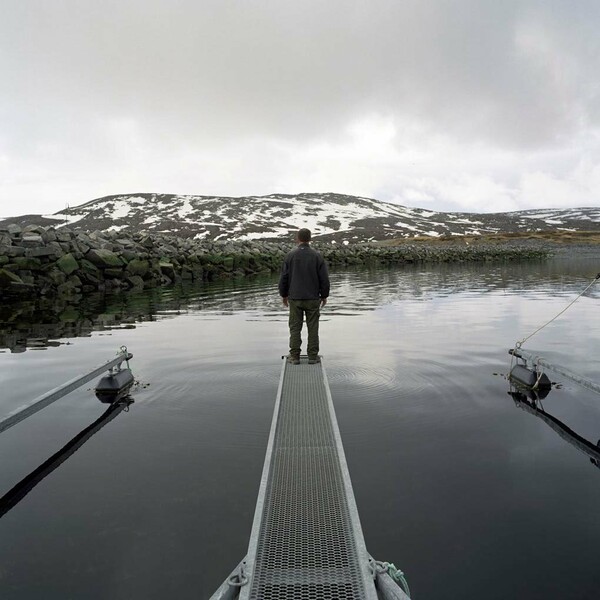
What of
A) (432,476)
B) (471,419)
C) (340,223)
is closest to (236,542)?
(432,476)

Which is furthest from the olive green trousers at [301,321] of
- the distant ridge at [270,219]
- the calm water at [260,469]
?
the distant ridge at [270,219]

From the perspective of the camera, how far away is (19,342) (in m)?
12.6

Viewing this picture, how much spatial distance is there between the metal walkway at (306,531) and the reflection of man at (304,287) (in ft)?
11.3

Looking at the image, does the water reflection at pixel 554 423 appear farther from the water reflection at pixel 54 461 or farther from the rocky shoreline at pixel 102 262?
the rocky shoreline at pixel 102 262

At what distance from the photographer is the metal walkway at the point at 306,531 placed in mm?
3070

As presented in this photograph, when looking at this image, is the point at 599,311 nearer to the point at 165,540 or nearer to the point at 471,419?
the point at 471,419

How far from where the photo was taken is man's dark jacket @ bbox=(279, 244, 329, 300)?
29.6 ft

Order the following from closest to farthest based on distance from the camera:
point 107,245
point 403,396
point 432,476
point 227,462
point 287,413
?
point 432,476 → point 227,462 → point 287,413 → point 403,396 → point 107,245

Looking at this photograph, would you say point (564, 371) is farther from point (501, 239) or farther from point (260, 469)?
point (501, 239)

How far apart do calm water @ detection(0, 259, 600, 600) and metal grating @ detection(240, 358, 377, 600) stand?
290mm

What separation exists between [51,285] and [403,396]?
923 inches

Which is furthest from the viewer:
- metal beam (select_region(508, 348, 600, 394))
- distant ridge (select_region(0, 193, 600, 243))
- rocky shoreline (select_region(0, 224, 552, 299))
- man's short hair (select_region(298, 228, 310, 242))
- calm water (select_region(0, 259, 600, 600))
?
distant ridge (select_region(0, 193, 600, 243))

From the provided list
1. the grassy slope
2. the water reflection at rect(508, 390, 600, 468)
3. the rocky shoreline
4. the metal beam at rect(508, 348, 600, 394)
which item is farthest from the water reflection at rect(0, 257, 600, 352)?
the grassy slope

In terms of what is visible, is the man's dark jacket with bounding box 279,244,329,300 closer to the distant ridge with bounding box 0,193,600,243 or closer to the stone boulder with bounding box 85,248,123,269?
the stone boulder with bounding box 85,248,123,269
